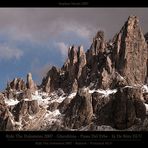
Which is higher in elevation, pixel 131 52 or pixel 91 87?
pixel 131 52

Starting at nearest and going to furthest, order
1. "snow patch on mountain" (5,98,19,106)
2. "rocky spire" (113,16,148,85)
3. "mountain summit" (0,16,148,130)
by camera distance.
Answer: "mountain summit" (0,16,148,130)
"rocky spire" (113,16,148,85)
"snow patch on mountain" (5,98,19,106)

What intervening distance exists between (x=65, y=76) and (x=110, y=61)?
16104 mm

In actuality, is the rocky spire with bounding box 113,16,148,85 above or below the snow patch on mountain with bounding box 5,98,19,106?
above

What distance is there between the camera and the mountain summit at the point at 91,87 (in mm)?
125812

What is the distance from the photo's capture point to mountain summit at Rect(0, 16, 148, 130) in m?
126

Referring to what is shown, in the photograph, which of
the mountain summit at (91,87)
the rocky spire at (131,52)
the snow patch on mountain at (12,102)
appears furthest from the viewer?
the snow patch on mountain at (12,102)

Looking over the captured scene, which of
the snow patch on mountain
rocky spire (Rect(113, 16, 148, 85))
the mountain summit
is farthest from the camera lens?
the snow patch on mountain

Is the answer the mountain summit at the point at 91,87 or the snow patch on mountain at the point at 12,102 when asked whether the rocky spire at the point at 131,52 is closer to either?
the mountain summit at the point at 91,87

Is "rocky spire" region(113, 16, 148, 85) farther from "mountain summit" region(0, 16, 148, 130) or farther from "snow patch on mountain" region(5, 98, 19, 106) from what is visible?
"snow patch on mountain" region(5, 98, 19, 106)

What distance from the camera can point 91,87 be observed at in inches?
5517

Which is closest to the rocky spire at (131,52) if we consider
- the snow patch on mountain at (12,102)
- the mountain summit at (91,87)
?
the mountain summit at (91,87)

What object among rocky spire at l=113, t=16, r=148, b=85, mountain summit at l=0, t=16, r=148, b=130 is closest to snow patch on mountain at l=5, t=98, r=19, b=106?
mountain summit at l=0, t=16, r=148, b=130

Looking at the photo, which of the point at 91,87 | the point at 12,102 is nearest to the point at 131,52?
the point at 91,87

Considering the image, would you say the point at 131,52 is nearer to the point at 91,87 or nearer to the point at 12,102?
the point at 91,87
